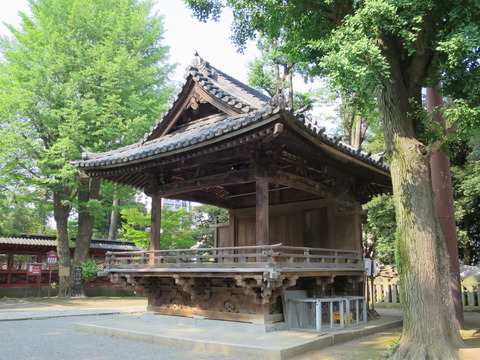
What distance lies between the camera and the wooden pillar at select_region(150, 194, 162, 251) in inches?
508

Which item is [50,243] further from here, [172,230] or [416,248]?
[416,248]

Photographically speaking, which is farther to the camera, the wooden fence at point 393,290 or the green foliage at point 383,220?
the green foliage at point 383,220

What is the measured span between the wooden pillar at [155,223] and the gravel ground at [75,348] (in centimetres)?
312

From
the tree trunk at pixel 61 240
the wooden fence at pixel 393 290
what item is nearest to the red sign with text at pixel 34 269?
the tree trunk at pixel 61 240

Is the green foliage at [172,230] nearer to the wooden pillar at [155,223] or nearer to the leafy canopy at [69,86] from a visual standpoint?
the leafy canopy at [69,86]

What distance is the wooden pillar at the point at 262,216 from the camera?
1042cm

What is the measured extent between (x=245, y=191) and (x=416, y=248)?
827cm

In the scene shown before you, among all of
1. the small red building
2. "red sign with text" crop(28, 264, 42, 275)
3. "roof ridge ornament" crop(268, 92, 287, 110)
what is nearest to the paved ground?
"roof ridge ornament" crop(268, 92, 287, 110)

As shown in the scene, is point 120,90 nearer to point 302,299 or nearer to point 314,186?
point 314,186

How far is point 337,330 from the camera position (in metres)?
10.8

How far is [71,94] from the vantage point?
21.9 m

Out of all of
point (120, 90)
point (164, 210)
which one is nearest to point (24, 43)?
point (120, 90)

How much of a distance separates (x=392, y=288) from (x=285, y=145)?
11.4 metres

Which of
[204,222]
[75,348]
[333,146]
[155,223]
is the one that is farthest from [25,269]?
[333,146]
